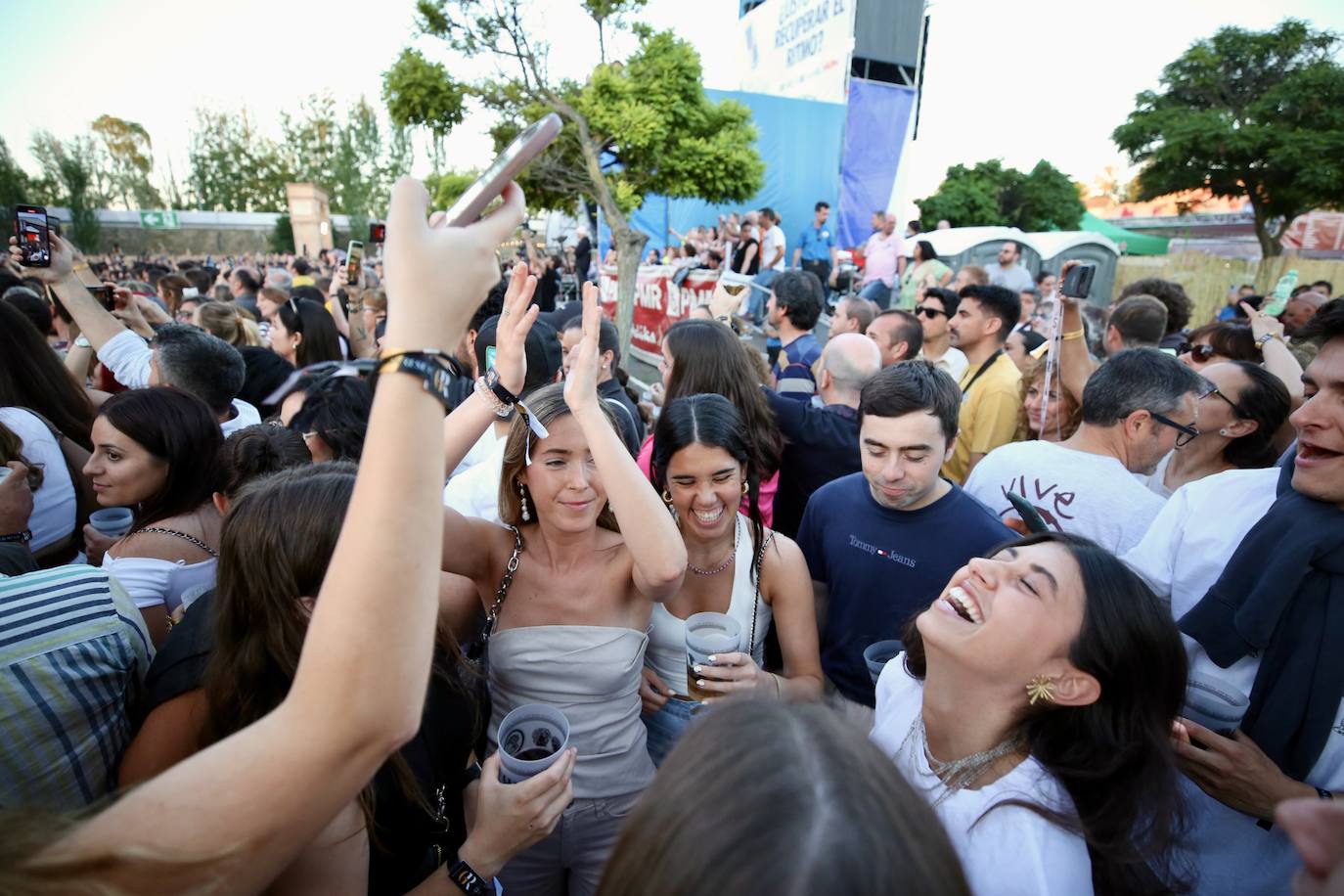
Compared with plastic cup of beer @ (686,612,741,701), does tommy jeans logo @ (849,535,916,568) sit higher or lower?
lower

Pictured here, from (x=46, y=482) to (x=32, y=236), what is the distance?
63.1 inches

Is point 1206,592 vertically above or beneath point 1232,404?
beneath

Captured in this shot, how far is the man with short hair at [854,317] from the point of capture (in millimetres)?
5785

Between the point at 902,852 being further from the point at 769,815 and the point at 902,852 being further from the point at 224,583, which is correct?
the point at 224,583

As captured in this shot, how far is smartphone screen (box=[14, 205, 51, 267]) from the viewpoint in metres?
3.55

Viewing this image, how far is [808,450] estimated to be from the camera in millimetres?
3611

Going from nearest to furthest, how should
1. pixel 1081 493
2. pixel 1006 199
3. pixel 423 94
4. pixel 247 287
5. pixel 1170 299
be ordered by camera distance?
pixel 1081 493 < pixel 1170 299 < pixel 247 287 < pixel 423 94 < pixel 1006 199

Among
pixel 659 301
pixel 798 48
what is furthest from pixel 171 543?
pixel 798 48

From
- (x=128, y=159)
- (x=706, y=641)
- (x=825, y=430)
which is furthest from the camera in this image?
(x=128, y=159)

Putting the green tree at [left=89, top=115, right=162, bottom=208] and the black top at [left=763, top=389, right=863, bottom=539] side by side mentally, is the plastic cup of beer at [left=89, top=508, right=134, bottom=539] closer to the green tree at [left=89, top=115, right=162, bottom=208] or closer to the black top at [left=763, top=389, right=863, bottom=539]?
the black top at [left=763, top=389, right=863, bottom=539]

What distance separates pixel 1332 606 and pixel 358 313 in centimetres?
813

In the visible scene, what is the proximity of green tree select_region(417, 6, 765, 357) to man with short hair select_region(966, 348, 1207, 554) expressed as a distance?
31.8 ft

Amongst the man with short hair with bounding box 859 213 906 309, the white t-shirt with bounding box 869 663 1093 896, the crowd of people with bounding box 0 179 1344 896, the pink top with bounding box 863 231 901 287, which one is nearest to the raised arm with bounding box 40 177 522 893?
the crowd of people with bounding box 0 179 1344 896

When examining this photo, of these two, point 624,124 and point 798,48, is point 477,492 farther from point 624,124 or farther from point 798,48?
point 798,48
